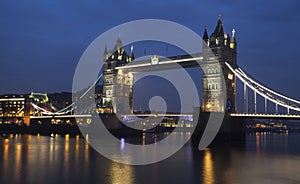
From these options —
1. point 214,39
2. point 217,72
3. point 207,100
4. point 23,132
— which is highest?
point 214,39

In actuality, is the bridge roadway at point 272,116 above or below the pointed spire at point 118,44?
below

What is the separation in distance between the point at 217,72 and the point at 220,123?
5529 millimetres

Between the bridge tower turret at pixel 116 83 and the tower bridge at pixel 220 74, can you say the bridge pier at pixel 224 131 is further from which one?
the bridge tower turret at pixel 116 83

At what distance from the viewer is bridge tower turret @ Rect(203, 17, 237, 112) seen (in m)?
30.4

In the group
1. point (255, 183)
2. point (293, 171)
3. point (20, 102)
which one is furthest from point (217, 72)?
point (20, 102)

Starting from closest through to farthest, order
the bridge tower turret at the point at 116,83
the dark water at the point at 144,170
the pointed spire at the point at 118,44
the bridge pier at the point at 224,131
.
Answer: the dark water at the point at 144,170, the bridge pier at the point at 224,131, the bridge tower turret at the point at 116,83, the pointed spire at the point at 118,44

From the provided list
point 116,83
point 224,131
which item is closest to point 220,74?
point 224,131

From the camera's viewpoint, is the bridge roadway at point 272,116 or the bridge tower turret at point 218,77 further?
the bridge tower turret at point 218,77

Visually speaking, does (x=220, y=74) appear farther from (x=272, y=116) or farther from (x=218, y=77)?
(x=272, y=116)

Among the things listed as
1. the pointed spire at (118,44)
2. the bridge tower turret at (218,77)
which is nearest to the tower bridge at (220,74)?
the bridge tower turret at (218,77)

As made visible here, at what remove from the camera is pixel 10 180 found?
12062mm

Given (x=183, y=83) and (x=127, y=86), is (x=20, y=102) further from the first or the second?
(x=183, y=83)

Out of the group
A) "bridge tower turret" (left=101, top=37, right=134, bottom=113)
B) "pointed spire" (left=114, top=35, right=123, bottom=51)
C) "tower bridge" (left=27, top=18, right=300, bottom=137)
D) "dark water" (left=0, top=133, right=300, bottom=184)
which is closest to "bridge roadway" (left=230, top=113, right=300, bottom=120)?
"tower bridge" (left=27, top=18, right=300, bottom=137)

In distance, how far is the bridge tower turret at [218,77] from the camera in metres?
30.4
